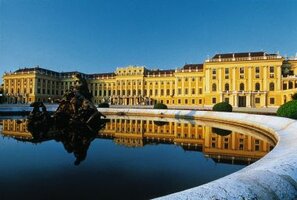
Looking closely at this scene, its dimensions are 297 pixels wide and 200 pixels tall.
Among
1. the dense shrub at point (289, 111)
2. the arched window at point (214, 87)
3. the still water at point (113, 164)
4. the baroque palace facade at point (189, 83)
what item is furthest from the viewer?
the arched window at point (214, 87)

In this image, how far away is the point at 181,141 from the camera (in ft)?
34.3

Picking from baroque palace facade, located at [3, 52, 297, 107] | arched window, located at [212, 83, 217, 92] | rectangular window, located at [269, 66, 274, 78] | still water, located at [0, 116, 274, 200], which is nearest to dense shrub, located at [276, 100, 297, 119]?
still water, located at [0, 116, 274, 200]

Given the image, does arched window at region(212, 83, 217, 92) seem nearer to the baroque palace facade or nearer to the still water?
the baroque palace facade

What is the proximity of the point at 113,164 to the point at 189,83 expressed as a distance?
2465 inches

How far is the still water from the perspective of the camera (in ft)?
15.3

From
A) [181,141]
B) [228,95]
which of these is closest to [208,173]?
[181,141]

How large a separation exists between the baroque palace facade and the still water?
44.3 metres

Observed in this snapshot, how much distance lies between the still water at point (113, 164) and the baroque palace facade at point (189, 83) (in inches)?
1743

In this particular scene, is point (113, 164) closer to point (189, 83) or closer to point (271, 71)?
point (271, 71)

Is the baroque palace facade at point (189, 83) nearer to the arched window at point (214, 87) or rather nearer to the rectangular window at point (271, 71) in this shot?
the arched window at point (214, 87)

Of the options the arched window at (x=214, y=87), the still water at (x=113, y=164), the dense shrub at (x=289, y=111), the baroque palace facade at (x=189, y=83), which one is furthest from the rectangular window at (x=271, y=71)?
the still water at (x=113, y=164)

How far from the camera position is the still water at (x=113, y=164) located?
4.68 metres

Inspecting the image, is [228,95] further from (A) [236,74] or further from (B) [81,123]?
(B) [81,123]

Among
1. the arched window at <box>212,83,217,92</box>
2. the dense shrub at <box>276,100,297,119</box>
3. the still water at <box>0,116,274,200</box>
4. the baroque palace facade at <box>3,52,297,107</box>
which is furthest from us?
the arched window at <box>212,83,217,92</box>
